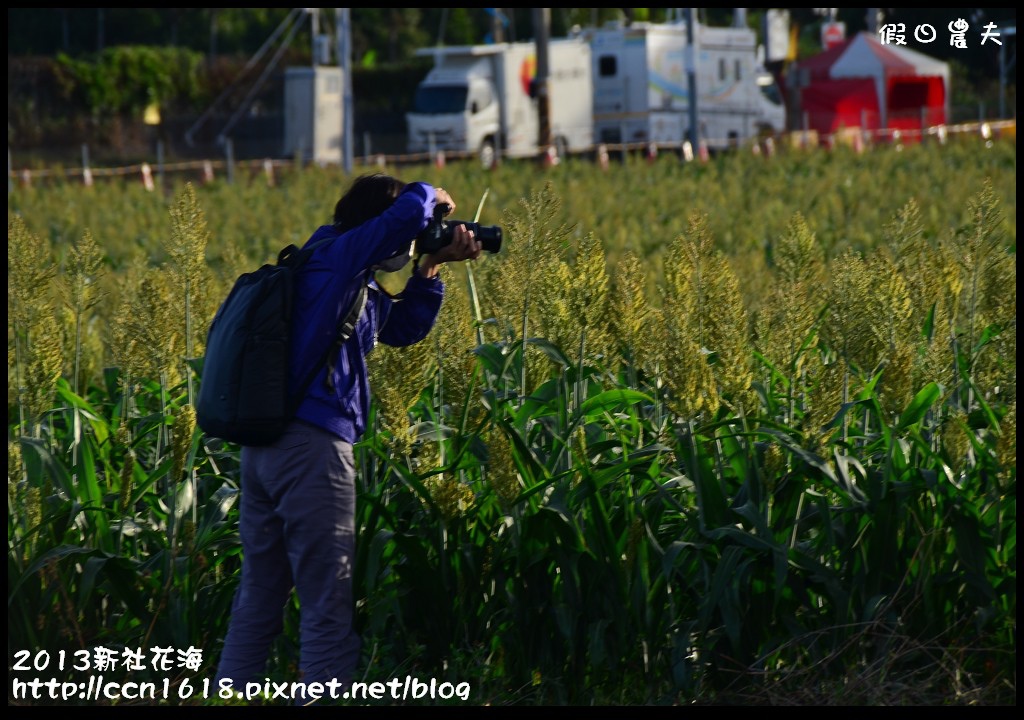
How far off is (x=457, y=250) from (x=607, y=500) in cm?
85

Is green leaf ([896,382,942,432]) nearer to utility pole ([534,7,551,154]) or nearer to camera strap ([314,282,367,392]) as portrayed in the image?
camera strap ([314,282,367,392])

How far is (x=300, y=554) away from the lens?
402 cm

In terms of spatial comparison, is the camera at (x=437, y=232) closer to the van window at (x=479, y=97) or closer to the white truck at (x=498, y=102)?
the white truck at (x=498, y=102)

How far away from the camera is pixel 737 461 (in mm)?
4188

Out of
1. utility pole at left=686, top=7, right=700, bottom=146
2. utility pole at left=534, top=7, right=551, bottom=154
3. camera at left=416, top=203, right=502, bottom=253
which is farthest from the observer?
utility pole at left=534, top=7, right=551, bottom=154

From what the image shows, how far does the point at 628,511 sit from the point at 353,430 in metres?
0.80

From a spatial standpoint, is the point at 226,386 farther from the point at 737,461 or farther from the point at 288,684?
the point at 737,461

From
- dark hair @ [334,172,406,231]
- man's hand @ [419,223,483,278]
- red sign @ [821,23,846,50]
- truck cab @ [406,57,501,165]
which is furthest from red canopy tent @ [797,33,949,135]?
dark hair @ [334,172,406,231]

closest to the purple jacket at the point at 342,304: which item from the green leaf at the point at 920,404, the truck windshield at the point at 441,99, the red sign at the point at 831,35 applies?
the green leaf at the point at 920,404

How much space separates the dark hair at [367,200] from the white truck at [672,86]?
112 ft

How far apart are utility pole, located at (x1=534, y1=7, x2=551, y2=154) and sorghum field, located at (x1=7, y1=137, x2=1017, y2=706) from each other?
28.4 m

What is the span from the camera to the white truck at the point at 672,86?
37.9 metres

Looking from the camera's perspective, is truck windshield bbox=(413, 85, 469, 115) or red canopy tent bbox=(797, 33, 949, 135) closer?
truck windshield bbox=(413, 85, 469, 115)

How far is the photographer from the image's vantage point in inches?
157
